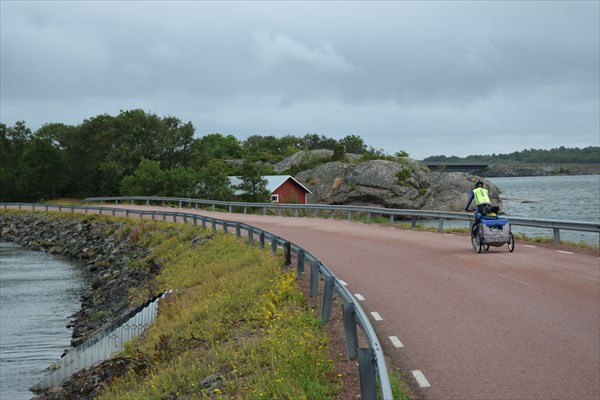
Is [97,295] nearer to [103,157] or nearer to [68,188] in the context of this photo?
[103,157]

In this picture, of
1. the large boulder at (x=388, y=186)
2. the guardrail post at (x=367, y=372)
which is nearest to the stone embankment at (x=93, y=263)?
the guardrail post at (x=367, y=372)

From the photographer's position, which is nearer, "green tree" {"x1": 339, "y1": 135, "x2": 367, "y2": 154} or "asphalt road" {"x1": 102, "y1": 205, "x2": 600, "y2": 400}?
"asphalt road" {"x1": 102, "y1": 205, "x2": 600, "y2": 400}

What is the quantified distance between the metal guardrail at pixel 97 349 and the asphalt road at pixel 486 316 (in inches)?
210

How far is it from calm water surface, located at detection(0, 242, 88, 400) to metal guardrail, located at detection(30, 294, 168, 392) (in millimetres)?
674

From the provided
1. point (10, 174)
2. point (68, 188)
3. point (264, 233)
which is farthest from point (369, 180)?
point (264, 233)

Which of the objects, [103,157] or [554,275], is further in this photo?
[103,157]

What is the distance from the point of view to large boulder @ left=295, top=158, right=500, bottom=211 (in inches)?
3282

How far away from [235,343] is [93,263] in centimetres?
3162

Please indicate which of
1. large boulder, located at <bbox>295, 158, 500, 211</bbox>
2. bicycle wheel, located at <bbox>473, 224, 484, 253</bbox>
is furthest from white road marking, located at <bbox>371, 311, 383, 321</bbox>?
large boulder, located at <bbox>295, 158, 500, 211</bbox>

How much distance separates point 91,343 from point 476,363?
11.6m

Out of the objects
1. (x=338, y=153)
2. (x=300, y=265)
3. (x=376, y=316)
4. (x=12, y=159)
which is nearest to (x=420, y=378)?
(x=376, y=316)

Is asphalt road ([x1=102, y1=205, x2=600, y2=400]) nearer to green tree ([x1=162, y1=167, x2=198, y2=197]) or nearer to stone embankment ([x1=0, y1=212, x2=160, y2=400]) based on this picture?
stone embankment ([x1=0, y1=212, x2=160, y2=400])

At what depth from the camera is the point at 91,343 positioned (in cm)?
1745

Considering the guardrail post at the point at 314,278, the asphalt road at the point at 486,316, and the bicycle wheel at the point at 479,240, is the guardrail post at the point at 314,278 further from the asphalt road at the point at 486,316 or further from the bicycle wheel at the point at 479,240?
the bicycle wheel at the point at 479,240
